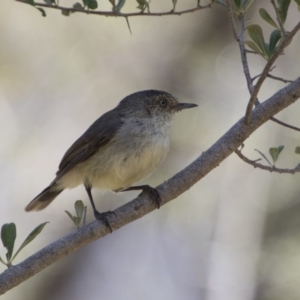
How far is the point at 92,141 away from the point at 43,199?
0.76 metres

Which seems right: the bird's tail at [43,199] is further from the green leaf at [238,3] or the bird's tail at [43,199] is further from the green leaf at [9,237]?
the green leaf at [238,3]

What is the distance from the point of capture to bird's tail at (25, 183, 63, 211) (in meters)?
5.25

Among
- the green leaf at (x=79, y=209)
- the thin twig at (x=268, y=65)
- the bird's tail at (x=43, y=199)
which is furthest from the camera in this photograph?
the bird's tail at (x=43, y=199)

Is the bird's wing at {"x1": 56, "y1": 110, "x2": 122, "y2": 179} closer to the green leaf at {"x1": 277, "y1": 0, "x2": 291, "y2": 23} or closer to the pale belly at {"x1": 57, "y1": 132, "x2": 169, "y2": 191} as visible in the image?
the pale belly at {"x1": 57, "y1": 132, "x2": 169, "y2": 191}

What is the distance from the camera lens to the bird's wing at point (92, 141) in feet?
15.8

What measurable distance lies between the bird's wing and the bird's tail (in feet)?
0.85

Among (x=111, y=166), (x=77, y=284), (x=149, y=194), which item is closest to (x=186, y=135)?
(x=77, y=284)

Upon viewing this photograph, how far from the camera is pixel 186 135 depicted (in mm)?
7617

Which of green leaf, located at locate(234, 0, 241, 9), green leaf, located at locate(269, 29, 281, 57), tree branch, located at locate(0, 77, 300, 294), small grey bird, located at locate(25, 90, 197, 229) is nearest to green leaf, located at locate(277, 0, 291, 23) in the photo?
green leaf, located at locate(269, 29, 281, 57)

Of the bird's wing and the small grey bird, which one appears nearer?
the small grey bird

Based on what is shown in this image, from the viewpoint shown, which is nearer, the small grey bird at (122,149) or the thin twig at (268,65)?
the thin twig at (268,65)

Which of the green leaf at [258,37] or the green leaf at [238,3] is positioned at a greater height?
the green leaf at [238,3]

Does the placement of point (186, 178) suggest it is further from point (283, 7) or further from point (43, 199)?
point (43, 199)

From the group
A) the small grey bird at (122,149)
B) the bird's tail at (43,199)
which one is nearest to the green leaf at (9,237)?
the small grey bird at (122,149)
